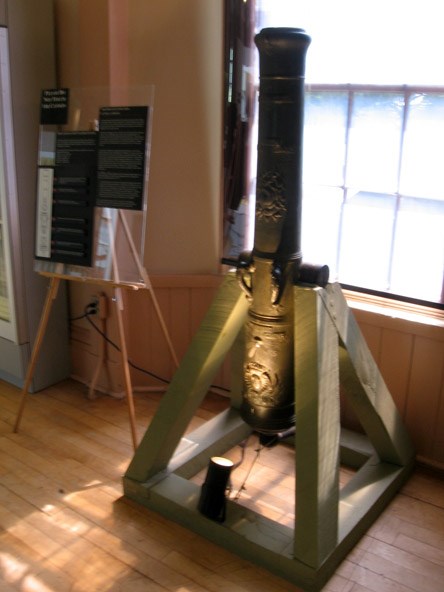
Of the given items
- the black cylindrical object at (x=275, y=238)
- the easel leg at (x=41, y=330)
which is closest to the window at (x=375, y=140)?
the black cylindrical object at (x=275, y=238)

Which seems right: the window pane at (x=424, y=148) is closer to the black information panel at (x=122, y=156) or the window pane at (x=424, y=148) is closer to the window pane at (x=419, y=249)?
the window pane at (x=419, y=249)

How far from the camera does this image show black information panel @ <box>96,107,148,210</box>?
85.3 inches

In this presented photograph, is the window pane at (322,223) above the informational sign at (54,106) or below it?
below

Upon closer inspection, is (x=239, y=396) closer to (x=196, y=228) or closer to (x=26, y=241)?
(x=196, y=228)

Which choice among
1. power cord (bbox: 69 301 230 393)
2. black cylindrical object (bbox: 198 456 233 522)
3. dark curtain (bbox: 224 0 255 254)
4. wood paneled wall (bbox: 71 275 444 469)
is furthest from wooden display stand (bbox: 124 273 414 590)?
dark curtain (bbox: 224 0 255 254)

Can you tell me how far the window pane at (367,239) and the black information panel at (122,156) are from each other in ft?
2.80

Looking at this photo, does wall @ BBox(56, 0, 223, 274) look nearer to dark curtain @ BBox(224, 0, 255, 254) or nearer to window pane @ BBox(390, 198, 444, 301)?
dark curtain @ BBox(224, 0, 255, 254)

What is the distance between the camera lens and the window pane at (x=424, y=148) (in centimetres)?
217

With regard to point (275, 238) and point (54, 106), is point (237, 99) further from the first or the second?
point (275, 238)

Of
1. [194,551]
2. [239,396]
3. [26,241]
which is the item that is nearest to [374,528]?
[194,551]

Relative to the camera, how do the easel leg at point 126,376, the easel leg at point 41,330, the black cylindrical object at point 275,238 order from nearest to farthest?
the black cylindrical object at point 275,238 < the easel leg at point 126,376 < the easel leg at point 41,330

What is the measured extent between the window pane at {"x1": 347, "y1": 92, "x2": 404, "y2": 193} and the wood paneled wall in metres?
0.48

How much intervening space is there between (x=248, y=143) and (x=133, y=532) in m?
1.62

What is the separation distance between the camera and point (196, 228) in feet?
9.07
